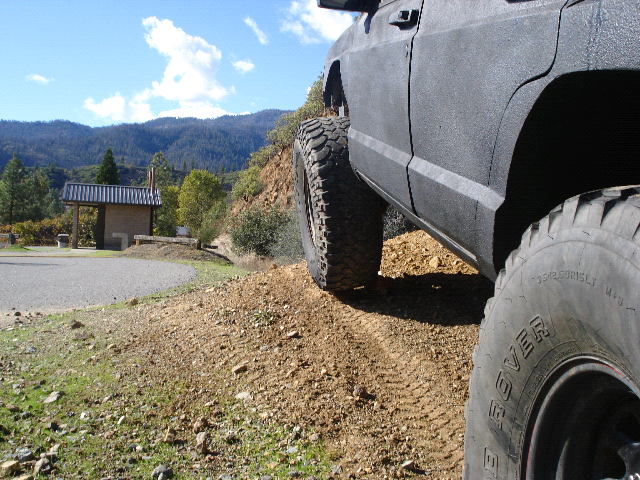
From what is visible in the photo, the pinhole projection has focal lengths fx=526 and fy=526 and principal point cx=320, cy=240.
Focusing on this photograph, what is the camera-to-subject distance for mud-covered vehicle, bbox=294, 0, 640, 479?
1.24 m

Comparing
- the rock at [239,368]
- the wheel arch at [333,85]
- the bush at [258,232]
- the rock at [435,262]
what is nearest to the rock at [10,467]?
Answer: the rock at [239,368]

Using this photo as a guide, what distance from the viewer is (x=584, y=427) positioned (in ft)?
4.47

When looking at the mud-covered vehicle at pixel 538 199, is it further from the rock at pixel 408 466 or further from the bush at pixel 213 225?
the bush at pixel 213 225

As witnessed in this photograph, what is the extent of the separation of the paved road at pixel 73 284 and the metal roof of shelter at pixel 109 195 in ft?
78.1

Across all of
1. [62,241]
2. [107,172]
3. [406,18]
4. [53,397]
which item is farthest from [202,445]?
[107,172]

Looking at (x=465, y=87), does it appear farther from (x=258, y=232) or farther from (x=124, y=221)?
(x=124, y=221)

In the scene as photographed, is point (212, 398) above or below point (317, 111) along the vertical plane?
below

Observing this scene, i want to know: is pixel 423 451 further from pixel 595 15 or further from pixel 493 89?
pixel 595 15

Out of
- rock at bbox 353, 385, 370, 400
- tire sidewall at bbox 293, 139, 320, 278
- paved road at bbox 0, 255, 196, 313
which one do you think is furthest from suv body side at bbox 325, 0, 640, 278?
paved road at bbox 0, 255, 196, 313

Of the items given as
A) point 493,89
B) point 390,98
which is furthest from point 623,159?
point 390,98

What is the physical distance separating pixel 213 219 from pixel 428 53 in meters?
35.4

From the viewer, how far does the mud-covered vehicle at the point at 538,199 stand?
1242 mm

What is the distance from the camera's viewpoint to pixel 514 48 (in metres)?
1.71

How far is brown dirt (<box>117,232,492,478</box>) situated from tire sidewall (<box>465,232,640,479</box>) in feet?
3.01
